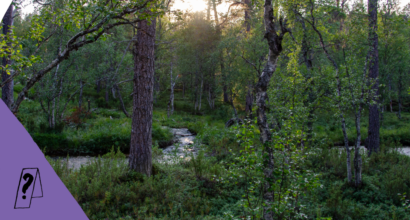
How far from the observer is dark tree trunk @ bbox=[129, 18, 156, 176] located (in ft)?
21.4

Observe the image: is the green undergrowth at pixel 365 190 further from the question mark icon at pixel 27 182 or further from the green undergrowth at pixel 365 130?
the question mark icon at pixel 27 182

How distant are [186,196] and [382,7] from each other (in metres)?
9.68

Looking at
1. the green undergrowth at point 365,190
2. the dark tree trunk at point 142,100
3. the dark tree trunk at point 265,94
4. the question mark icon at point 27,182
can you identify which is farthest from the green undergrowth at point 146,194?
the green undergrowth at point 365,190

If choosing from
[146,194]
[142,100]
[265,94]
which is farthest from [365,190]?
[142,100]

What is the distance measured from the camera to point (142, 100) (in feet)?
21.4

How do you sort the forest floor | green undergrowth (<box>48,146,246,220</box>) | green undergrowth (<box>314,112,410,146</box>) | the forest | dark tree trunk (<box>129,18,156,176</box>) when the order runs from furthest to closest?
green undergrowth (<box>314,112,410,146</box>), dark tree trunk (<box>129,18,156,176</box>), the forest floor, green undergrowth (<box>48,146,246,220</box>), the forest

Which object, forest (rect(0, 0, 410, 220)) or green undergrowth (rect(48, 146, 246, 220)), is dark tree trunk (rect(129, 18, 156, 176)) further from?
green undergrowth (rect(48, 146, 246, 220))

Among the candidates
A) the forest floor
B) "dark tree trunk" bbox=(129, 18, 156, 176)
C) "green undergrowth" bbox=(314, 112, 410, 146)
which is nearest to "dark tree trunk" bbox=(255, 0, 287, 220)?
the forest floor

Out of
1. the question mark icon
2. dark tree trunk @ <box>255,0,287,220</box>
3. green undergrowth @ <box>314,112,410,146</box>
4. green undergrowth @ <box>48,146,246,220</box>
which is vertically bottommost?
green undergrowth @ <box>314,112,410,146</box>

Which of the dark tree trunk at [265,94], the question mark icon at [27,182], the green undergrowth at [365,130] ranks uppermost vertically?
the dark tree trunk at [265,94]

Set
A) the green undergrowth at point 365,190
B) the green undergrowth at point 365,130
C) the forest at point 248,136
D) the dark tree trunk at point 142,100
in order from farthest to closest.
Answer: the green undergrowth at point 365,130, the dark tree trunk at point 142,100, the green undergrowth at point 365,190, the forest at point 248,136

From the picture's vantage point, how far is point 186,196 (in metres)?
5.85

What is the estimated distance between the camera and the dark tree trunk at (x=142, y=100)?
6.53 metres

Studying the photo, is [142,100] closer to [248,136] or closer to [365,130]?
[248,136]
